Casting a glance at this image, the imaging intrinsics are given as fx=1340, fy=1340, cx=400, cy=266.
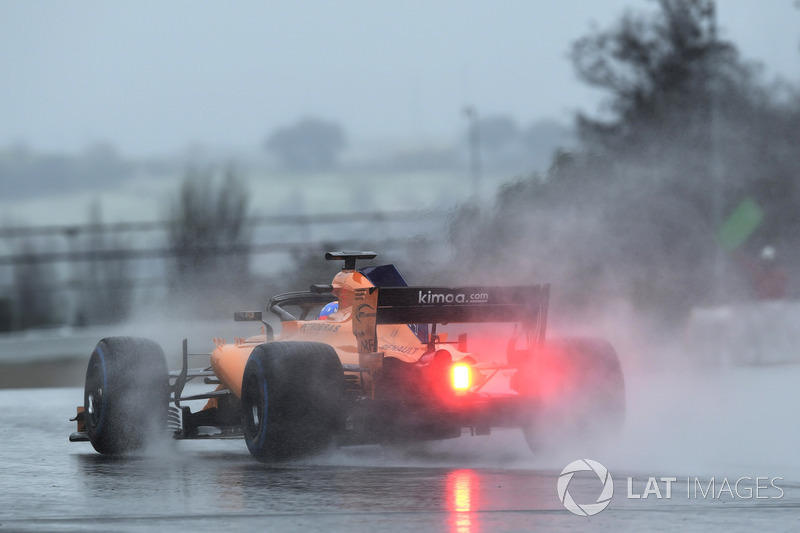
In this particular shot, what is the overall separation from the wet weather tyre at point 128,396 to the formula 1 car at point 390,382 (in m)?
0.01

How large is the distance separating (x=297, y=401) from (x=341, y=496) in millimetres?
1332

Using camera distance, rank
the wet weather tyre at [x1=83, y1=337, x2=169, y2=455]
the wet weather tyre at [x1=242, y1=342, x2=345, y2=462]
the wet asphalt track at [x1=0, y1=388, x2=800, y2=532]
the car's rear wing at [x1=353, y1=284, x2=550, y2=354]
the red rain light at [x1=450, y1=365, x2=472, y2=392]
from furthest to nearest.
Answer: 1. the wet weather tyre at [x1=83, y1=337, x2=169, y2=455]
2. the red rain light at [x1=450, y1=365, x2=472, y2=392]
3. the car's rear wing at [x1=353, y1=284, x2=550, y2=354]
4. the wet weather tyre at [x1=242, y1=342, x2=345, y2=462]
5. the wet asphalt track at [x1=0, y1=388, x2=800, y2=532]

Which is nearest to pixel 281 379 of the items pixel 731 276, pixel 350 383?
pixel 350 383

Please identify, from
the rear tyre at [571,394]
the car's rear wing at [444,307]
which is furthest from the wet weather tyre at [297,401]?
the rear tyre at [571,394]

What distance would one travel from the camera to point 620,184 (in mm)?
21312

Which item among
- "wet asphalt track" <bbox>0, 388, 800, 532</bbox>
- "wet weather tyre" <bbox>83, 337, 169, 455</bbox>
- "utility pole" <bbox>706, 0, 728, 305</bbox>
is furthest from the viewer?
"utility pole" <bbox>706, 0, 728, 305</bbox>

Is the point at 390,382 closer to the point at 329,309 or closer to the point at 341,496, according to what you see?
the point at 341,496

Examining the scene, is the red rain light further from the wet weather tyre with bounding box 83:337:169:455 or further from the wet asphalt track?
the wet weather tyre with bounding box 83:337:169:455

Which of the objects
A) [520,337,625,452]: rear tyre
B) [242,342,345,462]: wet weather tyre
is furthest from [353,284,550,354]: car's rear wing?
[242,342,345,462]: wet weather tyre

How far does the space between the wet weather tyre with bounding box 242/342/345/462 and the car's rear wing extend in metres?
0.38

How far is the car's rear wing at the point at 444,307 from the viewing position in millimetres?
9242

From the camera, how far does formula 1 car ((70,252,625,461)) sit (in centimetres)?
909

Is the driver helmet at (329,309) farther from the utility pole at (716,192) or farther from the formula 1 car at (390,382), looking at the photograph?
the utility pole at (716,192)

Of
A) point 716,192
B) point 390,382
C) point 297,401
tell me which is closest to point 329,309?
point 390,382
